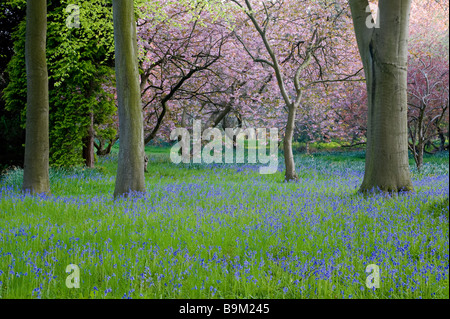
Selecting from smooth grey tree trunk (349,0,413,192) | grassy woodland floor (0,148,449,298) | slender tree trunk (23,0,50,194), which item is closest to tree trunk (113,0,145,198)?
grassy woodland floor (0,148,449,298)

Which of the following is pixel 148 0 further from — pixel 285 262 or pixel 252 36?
pixel 285 262

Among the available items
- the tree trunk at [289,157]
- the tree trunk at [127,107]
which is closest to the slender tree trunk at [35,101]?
the tree trunk at [127,107]

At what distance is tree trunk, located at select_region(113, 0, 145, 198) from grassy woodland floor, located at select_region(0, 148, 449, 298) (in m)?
1.00

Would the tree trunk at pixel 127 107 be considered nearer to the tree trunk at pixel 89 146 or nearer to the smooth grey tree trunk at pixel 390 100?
the smooth grey tree trunk at pixel 390 100

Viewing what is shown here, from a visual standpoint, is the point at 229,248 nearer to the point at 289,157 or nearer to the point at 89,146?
the point at 289,157

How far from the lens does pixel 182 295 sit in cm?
328

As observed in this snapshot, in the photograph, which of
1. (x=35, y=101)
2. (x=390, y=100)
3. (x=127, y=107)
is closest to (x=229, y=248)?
(x=390, y=100)

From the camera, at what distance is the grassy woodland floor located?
3322mm

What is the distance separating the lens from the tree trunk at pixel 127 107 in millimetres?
8492

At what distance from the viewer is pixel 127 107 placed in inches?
340

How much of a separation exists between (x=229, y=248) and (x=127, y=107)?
206 inches

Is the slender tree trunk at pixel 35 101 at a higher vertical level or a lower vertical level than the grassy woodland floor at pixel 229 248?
higher

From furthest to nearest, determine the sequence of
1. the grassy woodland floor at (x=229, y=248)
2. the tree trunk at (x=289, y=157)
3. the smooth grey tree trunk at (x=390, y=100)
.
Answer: the tree trunk at (x=289, y=157), the smooth grey tree trunk at (x=390, y=100), the grassy woodland floor at (x=229, y=248)

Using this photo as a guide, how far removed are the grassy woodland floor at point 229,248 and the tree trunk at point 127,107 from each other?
1002mm
